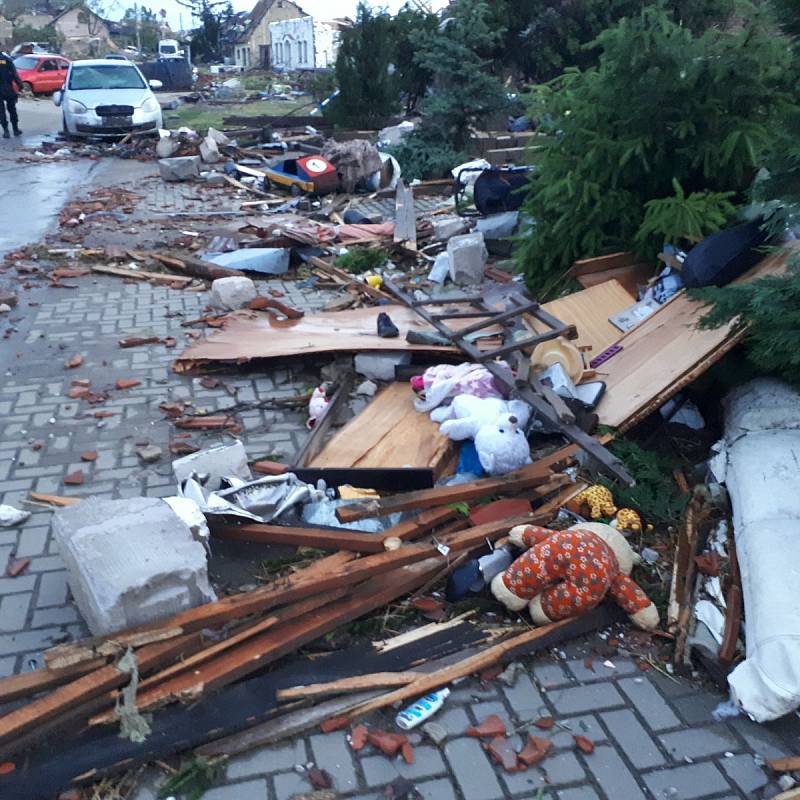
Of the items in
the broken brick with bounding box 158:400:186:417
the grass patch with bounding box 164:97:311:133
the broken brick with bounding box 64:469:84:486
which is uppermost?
the broken brick with bounding box 64:469:84:486

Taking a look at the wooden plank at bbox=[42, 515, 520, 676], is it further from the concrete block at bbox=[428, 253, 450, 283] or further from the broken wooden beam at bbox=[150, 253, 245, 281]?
the broken wooden beam at bbox=[150, 253, 245, 281]

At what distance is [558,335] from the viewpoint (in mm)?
5898

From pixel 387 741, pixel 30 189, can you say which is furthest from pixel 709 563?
pixel 30 189

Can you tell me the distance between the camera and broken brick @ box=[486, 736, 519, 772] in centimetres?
325

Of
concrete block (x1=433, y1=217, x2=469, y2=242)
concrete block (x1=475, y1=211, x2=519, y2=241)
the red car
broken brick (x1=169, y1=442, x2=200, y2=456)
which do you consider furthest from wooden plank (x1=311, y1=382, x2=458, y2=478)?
the red car

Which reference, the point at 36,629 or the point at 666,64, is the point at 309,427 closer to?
the point at 36,629

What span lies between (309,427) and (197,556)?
2.27m

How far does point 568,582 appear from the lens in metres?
3.87

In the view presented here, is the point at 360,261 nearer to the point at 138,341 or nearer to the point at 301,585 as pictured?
the point at 138,341

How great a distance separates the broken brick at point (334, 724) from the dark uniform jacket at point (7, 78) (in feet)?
74.3

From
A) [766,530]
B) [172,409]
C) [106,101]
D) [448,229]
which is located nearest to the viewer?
[766,530]

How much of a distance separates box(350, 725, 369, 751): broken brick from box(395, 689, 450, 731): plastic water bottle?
0.16 m

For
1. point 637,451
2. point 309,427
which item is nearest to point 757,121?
point 637,451

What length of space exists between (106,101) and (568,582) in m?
20.6
